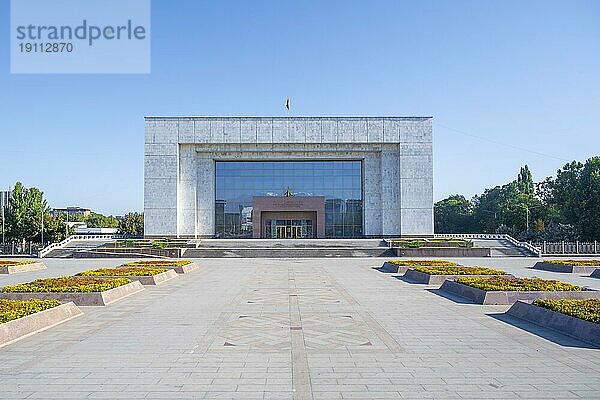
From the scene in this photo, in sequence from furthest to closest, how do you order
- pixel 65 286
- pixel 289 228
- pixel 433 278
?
pixel 289 228
pixel 433 278
pixel 65 286

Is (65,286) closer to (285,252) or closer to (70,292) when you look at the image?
(70,292)

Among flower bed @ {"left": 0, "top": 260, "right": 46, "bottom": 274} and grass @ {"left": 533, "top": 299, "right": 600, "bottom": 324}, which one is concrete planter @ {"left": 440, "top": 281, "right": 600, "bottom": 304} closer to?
grass @ {"left": 533, "top": 299, "right": 600, "bottom": 324}

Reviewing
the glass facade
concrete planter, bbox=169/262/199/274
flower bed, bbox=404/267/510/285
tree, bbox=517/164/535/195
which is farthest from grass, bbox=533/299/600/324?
tree, bbox=517/164/535/195

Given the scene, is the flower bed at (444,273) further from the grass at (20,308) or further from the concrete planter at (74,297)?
the grass at (20,308)

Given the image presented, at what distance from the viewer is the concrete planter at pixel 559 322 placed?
7646 mm

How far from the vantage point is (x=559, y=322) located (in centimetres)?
856

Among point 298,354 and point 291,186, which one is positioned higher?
point 291,186

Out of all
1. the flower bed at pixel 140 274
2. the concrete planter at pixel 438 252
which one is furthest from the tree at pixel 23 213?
the flower bed at pixel 140 274

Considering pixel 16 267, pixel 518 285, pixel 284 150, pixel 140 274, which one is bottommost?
pixel 16 267

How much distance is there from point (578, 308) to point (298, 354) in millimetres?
4924

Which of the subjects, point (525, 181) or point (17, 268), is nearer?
point (17, 268)

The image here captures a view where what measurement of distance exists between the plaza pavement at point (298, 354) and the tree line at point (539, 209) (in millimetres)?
39835

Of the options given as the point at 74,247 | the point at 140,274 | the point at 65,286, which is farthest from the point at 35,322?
the point at 74,247

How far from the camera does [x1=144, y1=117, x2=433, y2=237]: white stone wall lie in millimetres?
45156
